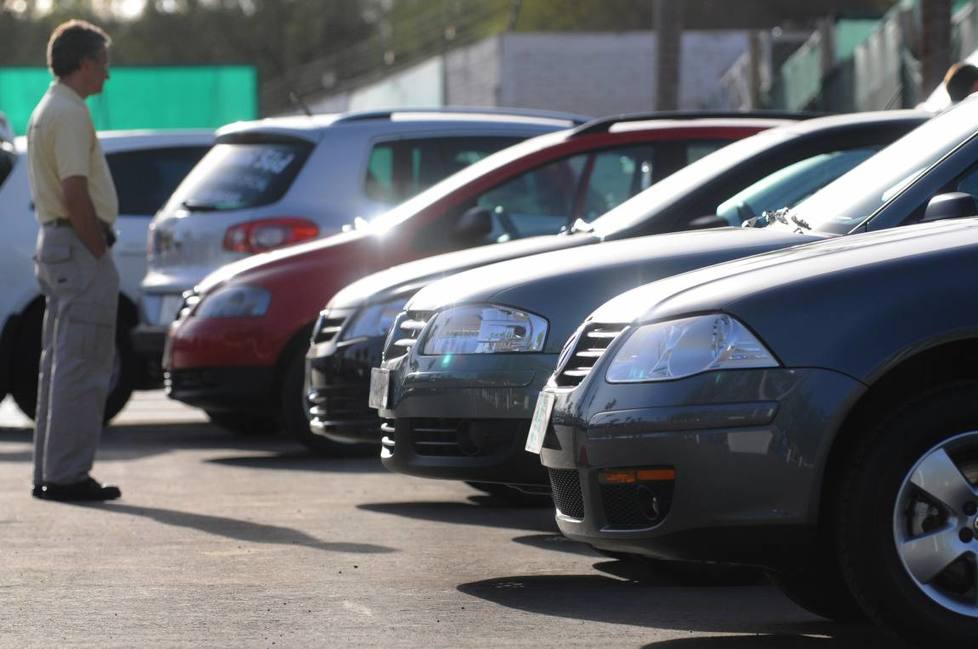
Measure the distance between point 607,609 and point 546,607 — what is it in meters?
0.18

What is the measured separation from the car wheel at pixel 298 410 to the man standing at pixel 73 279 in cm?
173

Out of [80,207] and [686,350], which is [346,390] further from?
[686,350]

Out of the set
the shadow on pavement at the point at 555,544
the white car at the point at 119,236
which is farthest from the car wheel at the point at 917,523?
the white car at the point at 119,236

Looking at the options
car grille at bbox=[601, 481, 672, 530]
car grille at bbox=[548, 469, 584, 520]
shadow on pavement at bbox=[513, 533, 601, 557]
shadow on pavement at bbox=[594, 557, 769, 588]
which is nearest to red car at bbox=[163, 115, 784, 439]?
shadow on pavement at bbox=[513, 533, 601, 557]

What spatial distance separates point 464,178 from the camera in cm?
1009

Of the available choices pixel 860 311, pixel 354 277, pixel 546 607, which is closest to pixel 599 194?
pixel 354 277

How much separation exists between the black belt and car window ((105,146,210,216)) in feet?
14.4

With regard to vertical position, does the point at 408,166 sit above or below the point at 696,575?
above

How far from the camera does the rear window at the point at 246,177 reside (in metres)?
11.9

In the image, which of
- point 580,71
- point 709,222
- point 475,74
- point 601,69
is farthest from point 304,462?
point 475,74

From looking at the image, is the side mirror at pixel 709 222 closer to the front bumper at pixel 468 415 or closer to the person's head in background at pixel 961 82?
the front bumper at pixel 468 415

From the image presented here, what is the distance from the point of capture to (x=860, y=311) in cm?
514

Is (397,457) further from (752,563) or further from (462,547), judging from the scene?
(752,563)

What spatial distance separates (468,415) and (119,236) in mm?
6705
